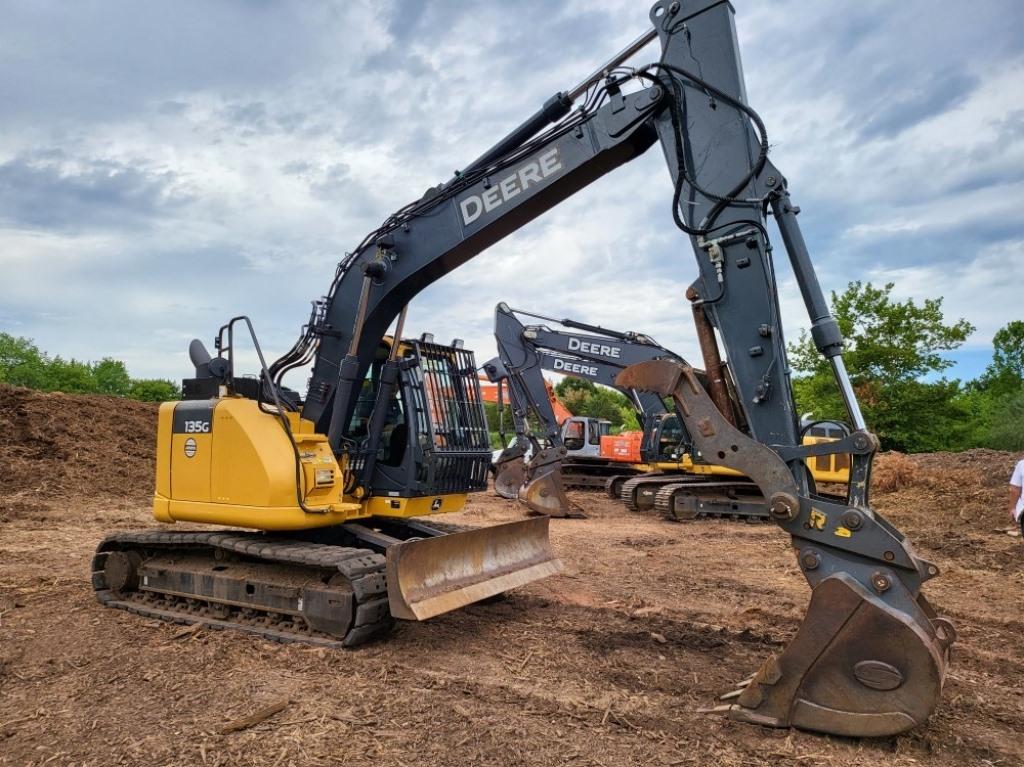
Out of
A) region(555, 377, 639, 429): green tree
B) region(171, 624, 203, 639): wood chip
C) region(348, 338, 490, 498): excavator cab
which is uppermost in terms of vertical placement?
region(555, 377, 639, 429): green tree

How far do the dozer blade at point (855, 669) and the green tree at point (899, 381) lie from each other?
27256 mm

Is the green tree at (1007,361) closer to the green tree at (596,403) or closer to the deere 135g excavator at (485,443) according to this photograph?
the green tree at (596,403)

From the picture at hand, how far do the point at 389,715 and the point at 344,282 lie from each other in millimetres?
3584

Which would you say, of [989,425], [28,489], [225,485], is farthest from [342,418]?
[989,425]

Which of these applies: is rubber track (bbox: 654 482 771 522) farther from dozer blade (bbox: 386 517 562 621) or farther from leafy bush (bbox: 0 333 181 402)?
leafy bush (bbox: 0 333 181 402)

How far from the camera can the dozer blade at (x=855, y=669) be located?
140 inches

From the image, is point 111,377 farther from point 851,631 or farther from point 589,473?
point 851,631

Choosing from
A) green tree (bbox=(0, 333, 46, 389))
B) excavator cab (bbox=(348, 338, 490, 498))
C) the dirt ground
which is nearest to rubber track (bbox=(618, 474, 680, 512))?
the dirt ground

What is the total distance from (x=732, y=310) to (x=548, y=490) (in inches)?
379

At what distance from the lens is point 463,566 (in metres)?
5.90

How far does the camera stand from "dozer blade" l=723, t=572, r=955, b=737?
3559 mm

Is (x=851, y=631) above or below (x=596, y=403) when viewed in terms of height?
below

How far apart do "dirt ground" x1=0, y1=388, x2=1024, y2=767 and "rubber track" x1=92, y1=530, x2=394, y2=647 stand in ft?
0.48

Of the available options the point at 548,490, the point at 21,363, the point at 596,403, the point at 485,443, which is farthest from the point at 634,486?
the point at 21,363
